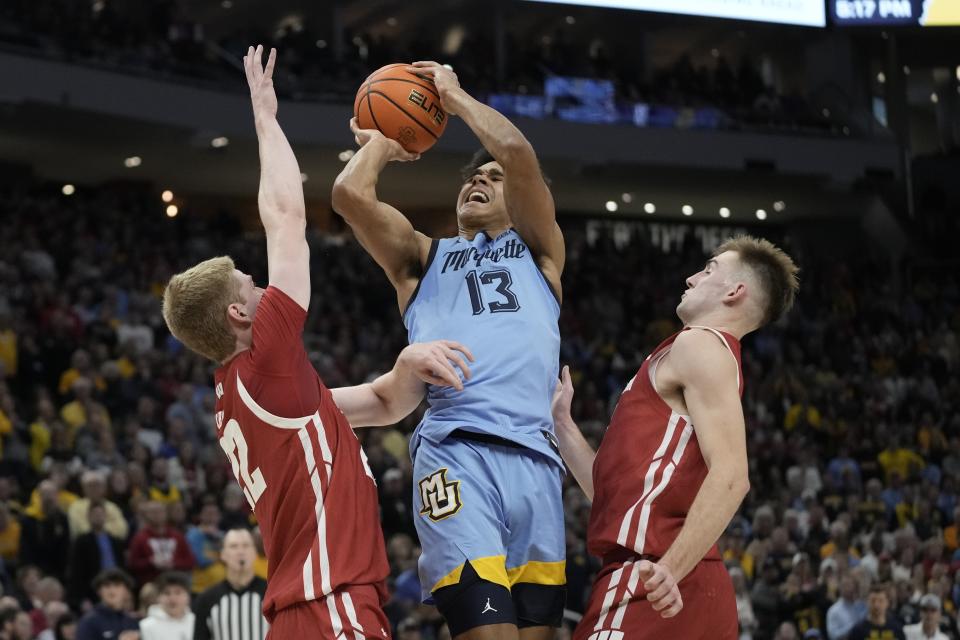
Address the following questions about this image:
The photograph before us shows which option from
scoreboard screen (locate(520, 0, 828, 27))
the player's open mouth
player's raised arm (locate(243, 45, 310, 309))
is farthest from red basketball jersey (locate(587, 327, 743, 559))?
scoreboard screen (locate(520, 0, 828, 27))

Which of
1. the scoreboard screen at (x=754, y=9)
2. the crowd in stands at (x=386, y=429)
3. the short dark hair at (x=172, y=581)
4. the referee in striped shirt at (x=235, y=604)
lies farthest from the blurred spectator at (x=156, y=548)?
the scoreboard screen at (x=754, y=9)

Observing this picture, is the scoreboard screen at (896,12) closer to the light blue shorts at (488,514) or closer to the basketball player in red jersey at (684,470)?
the basketball player in red jersey at (684,470)

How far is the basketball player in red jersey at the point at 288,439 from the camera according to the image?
394cm

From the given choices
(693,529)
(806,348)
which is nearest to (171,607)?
(693,529)

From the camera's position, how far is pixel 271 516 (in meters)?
4.11

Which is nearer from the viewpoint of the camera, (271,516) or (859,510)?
(271,516)

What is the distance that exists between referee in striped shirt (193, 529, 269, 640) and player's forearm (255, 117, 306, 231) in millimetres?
4383

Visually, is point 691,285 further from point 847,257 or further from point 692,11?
point 847,257

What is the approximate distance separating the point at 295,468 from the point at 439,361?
1.81 ft

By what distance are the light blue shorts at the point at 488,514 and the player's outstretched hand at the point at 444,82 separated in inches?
44.4

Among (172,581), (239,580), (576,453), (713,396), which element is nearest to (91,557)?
(172,581)

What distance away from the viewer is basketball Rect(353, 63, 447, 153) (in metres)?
4.77

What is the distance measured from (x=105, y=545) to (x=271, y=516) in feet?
23.5

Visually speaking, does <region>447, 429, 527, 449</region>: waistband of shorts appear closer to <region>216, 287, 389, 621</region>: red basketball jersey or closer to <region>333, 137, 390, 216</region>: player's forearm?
<region>216, 287, 389, 621</region>: red basketball jersey
